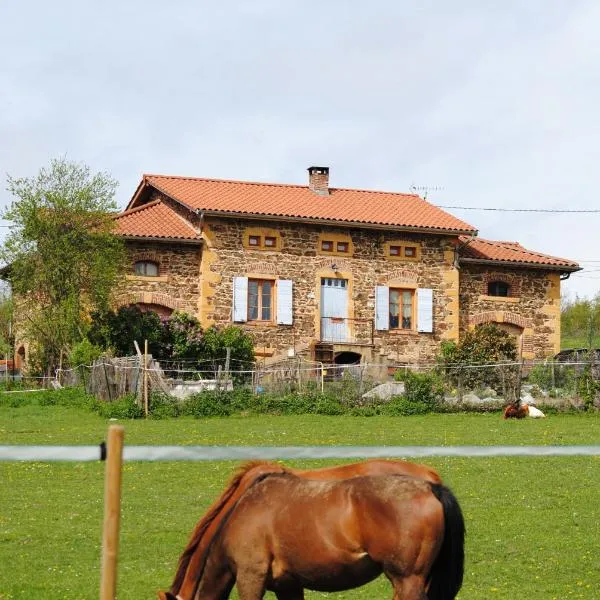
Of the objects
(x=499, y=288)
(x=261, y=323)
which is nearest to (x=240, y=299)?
(x=261, y=323)

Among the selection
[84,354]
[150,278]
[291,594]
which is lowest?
[291,594]

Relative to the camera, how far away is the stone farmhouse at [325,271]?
1358 inches

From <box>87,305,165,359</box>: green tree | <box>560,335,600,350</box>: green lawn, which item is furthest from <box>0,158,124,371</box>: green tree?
<box>560,335,600,350</box>: green lawn

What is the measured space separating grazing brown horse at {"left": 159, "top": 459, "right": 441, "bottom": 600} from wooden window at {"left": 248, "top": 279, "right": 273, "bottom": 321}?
27.8 metres

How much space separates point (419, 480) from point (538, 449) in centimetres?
77

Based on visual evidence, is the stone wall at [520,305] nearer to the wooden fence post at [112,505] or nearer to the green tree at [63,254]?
the green tree at [63,254]

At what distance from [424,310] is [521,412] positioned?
37.6 ft

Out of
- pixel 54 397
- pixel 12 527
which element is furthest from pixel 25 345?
pixel 12 527

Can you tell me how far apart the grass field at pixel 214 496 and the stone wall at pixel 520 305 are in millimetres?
15075

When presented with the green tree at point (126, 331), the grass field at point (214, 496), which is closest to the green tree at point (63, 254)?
the green tree at point (126, 331)

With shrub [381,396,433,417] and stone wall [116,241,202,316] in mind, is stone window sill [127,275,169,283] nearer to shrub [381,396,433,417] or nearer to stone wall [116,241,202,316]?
stone wall [116,241,202,316]

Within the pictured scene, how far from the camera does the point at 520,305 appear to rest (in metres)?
38.2

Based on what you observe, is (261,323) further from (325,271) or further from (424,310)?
(424,310)

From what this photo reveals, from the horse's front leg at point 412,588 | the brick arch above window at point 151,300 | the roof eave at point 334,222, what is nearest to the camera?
the horse's front leg at point 412,588
